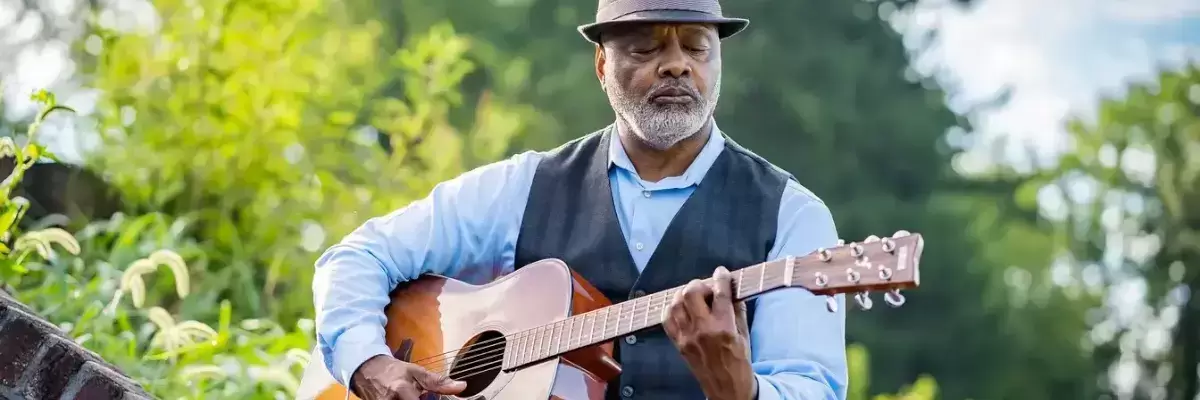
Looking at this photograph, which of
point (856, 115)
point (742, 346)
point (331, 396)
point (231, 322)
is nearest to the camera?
point (742, 346)

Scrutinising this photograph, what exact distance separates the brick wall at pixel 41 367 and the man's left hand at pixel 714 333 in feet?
4.16

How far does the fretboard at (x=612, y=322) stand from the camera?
9.02ft

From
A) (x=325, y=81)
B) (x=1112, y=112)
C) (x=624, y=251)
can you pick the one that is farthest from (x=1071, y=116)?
(x=624, y=251)

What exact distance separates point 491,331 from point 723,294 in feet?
2.46

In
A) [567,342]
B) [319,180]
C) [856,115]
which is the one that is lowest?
[856,115]

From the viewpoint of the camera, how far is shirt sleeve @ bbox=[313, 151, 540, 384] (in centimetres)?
354

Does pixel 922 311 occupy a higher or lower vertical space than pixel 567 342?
lower

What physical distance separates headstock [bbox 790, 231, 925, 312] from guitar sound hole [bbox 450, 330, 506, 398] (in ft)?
2.70

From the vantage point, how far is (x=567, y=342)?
3125mm

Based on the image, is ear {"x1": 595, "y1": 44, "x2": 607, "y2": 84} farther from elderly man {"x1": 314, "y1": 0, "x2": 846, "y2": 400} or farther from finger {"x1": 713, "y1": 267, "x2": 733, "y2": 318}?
finger {"x1": 713, "y1": 267, "x2": 733, "y2": 318}

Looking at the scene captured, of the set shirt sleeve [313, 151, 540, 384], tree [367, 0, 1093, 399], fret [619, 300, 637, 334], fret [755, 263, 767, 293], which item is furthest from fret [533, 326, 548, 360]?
tree [367, 0, 1093, 399]

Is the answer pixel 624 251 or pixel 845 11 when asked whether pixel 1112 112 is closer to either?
pixel 845 11

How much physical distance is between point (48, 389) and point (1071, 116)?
56.7 ft

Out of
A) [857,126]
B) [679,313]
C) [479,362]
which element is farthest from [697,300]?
[857,126]
